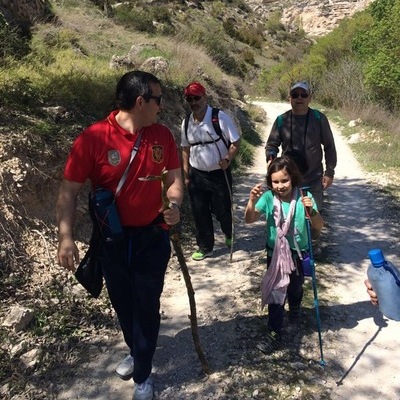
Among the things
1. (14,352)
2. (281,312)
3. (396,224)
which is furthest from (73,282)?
(396,224)

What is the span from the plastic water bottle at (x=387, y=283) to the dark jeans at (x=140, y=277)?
1.21m

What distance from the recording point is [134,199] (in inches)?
88.5

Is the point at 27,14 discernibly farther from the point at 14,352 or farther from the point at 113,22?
the point at 14,352

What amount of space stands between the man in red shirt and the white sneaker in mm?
223

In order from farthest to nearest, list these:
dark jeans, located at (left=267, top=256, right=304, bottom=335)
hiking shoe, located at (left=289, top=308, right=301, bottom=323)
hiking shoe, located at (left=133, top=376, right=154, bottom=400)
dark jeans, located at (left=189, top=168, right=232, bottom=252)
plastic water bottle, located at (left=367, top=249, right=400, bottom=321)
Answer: dark jeans, located at (left=189, top=168, right=232, bottom=252) < hiking shoe, located at (left=289, top=308, right=301, bottom=323) < dark jeans, located at (left=267, top=256, right=304, bottom=335) < hiking shoe, located at (left=133, top=376, right=154, bottom=400) < plastic water bottle, located at (left=367, top=249, right=400, bottom=321)

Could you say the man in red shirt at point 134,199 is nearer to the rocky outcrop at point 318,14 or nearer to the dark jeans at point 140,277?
the dark jeans at point 140,277

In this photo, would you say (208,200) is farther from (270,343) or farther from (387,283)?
(387,283)

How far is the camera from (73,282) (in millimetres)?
3766

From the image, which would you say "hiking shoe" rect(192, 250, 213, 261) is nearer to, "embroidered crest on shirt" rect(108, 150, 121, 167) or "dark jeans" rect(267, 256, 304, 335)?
"dark jeans" rect(267, 256, 304, 335)

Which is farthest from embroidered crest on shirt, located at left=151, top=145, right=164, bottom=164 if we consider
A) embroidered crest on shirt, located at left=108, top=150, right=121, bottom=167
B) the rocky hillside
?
the rocky hillside

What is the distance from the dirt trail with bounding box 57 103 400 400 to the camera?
2697 millimetres

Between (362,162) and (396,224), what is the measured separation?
461 centimetres

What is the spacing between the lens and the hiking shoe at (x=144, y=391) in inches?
100

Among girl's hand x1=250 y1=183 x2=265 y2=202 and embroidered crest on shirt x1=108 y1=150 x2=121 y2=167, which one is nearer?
embroidered crest on shirt x1=108 y1=150 x2=121 y2=167
